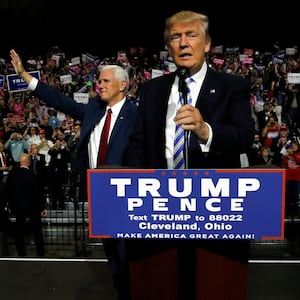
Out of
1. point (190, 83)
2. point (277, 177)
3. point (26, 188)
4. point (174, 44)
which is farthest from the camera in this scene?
point (26, 188)

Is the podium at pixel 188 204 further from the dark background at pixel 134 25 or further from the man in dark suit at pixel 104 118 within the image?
the dark background at pixel 134 25

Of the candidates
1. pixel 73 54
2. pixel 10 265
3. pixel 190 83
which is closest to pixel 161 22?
pixel 73 54

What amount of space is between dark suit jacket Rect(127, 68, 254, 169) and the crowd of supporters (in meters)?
3.79

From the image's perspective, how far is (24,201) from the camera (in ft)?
17.9

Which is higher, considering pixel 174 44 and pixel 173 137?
pixel 174 44

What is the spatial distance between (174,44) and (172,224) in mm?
659

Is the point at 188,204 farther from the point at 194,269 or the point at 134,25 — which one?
the point at 134,25

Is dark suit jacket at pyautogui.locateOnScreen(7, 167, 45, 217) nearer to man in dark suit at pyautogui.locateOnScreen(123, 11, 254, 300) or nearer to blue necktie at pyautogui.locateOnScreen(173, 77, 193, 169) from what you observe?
man in dark suit at pyautogui.locateOnScreen(123, 11, 254, 300)

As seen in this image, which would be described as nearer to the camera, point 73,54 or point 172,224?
point 172,224

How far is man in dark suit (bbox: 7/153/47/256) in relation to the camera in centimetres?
545

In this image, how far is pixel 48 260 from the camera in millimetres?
4363

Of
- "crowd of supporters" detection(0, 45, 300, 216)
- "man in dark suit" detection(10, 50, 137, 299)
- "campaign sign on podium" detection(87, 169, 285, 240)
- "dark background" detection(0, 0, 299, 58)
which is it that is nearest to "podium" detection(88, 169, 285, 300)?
"campaign sign on podium" detection(87, 169, 285, 240)

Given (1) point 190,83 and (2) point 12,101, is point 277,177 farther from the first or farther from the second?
(2) point 12,101

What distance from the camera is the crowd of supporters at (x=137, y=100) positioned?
7.54 meters
